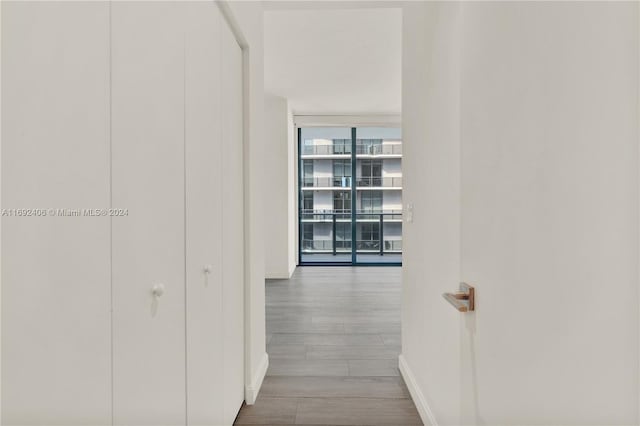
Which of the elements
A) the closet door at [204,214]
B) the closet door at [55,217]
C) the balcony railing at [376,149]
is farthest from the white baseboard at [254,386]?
the balcony railing at [376,149]

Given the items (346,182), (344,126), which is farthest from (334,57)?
(346,182)

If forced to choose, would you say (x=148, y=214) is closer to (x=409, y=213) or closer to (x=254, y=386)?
(x=254, y=386)

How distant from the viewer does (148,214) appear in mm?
1115

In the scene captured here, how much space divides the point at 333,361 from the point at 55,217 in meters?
2.25

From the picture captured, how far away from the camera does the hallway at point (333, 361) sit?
1990 mm

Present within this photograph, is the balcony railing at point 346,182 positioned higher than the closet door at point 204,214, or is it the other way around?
the balcony railing at point 346,182

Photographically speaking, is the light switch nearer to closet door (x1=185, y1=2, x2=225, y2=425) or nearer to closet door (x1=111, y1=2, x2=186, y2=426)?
closet door (x1=185, y1=2, x2=225, y2=425)

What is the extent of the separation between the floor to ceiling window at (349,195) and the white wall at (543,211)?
5577mm

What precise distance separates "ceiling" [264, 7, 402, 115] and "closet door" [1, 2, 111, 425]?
82.0 inches

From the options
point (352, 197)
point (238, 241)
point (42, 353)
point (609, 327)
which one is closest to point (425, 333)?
point (238, 241)

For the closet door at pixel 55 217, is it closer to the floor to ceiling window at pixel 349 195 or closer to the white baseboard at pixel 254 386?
the white baseboard at pixel 254 386

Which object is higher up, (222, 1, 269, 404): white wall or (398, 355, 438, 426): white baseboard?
(222, 1, 269, 404): white wall

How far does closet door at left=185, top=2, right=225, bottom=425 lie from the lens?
1.38 meters

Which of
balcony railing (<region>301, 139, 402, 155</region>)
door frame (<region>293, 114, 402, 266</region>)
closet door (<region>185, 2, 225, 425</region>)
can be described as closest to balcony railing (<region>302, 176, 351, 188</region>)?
door frame (<region>293, 114, 402, 266</region>)
